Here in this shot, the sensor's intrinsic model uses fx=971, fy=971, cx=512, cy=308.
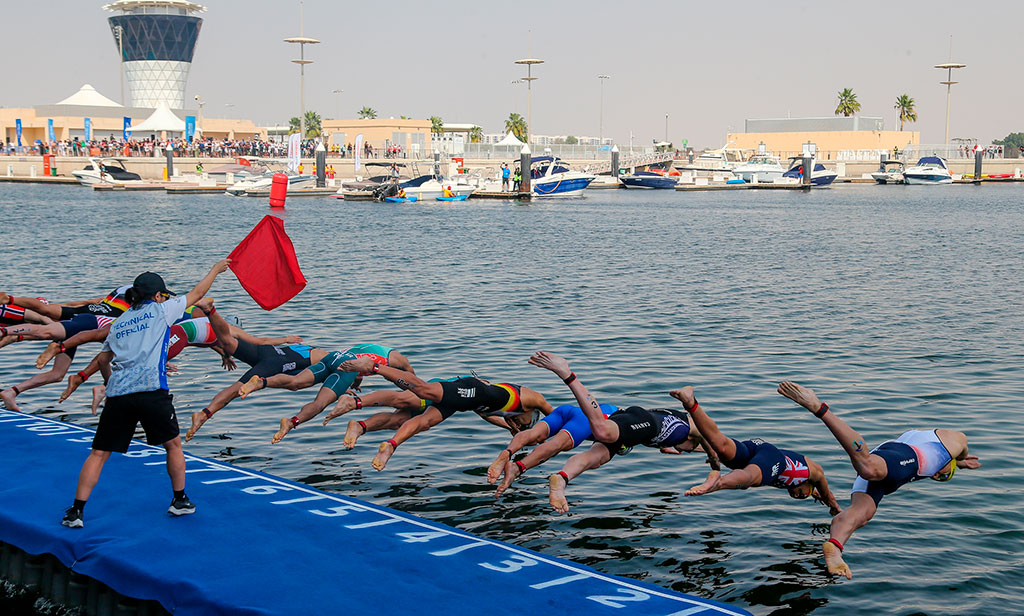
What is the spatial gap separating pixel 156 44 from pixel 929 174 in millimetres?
140225

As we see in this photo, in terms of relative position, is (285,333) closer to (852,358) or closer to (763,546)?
(852,358)

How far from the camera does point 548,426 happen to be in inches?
391

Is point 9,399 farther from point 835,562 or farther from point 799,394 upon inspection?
point 835,562

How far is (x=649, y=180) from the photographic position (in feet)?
363

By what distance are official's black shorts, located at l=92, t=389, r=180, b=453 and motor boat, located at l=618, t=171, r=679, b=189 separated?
344 ft

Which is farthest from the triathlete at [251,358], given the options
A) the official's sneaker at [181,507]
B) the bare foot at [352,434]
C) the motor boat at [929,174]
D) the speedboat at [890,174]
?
the speedboat at [890,174]

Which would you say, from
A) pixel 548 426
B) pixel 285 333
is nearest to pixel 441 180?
pixel 285 333

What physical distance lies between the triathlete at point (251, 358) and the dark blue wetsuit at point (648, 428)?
4469 millimetres

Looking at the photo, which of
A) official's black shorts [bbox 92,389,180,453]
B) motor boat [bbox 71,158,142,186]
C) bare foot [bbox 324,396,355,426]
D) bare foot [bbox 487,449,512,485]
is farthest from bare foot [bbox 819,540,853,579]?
motor boat [bbox 71,158,142,186]

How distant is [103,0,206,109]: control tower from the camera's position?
183m

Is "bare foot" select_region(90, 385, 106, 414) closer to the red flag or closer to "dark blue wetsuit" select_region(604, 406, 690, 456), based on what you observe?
the red flag

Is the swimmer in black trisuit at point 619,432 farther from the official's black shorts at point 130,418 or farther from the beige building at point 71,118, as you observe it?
the beige building at point 71,118

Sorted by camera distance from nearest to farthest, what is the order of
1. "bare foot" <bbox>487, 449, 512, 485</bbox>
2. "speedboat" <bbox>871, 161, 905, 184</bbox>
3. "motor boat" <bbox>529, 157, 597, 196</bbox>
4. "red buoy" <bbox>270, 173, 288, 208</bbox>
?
1. "bare foot" <bbox>487, 449, 512, 485</bbox>
2. "red buoy" <bbox>270, 173, 288, 208</bbox>
3. "motor boat" <bbox>529, 157, 597, 196</bbox>
4. "speedboat" <bbox>871, 161, 905, 184</bbox>

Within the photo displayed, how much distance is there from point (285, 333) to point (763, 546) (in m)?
13.6
